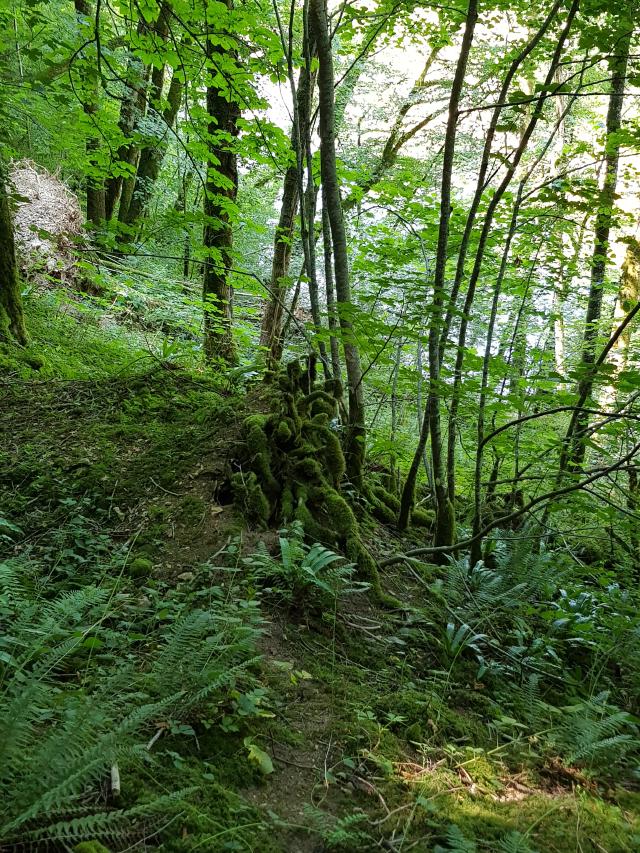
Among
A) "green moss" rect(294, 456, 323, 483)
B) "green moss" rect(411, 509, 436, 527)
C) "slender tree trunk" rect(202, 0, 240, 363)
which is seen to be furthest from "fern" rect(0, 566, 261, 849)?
"slender tree trunk" rect(202, 0, 240, 363)

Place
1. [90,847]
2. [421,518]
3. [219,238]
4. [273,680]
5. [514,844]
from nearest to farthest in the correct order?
[90,847], [514,844], [273,680], [421,518], [219,238]

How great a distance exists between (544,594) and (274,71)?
22.4 feet

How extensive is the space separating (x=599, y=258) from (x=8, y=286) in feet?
22.8

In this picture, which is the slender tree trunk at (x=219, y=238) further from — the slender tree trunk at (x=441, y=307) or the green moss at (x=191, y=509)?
the slender tree trunk at (x=441, y=307)

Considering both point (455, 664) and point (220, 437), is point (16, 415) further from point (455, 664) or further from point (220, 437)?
point (455, 664)

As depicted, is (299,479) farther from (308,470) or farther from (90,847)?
(90,847)

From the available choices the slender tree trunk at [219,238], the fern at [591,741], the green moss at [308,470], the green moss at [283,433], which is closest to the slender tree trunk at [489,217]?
the green moss at [308,470]

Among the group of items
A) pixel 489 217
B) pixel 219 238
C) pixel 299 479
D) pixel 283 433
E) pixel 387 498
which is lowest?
pixel 387 498

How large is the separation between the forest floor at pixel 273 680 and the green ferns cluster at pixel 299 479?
18 centimetres

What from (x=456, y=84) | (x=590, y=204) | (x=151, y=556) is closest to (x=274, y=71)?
(x=456, y=84)

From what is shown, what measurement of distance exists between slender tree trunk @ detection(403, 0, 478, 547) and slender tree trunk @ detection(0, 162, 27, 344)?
5168 mm

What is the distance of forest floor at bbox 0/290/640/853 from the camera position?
191 cm

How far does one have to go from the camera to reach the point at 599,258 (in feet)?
17.6

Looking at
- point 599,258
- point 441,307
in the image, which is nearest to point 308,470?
point 441,307
